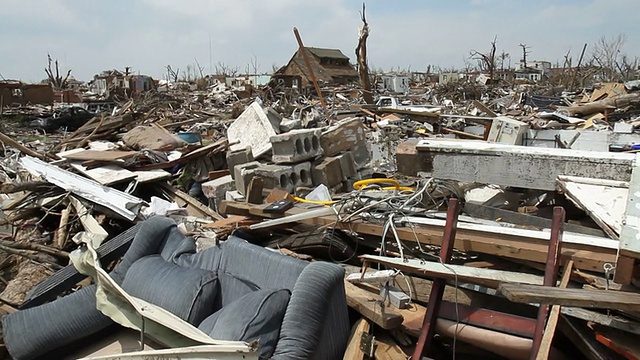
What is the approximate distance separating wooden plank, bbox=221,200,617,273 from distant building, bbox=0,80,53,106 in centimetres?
2046

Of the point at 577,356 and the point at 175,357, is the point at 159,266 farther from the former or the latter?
the point at 577,356

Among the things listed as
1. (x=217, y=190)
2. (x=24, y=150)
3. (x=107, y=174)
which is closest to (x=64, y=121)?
(x=24, y=150)

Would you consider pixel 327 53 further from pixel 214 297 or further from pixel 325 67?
pixel 214 297

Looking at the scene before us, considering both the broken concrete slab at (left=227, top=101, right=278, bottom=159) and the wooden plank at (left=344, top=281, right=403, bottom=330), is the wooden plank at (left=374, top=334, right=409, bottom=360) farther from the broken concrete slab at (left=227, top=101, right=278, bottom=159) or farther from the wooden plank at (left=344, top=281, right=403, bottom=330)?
the broken concrete slab at (left=227, top=101, right=278, bottom=159)

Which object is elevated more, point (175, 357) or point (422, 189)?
point (422, 189)

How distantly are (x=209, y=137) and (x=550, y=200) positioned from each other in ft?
25.7

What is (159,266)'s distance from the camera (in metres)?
3.07

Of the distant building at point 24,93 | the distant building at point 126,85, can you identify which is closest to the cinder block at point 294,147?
the distant building at point 126,85

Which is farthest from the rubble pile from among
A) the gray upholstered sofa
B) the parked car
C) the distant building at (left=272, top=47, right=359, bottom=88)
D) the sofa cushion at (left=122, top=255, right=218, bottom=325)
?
the distant building at (left=272, top=47, right=359, bottom=88)

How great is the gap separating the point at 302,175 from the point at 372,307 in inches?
113

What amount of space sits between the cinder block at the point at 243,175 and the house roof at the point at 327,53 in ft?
102

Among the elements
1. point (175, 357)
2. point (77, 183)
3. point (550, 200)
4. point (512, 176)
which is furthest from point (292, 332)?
point (77, 183)

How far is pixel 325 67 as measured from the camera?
116 feet

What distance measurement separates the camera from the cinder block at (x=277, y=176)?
5133 mm
